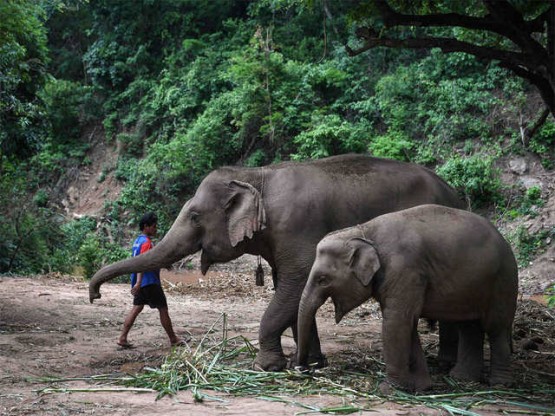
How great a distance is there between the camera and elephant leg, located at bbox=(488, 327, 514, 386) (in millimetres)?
6562

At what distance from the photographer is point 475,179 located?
18844 mm

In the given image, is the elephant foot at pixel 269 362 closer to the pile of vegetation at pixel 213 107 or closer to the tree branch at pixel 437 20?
the tree branch at pixel 437 20

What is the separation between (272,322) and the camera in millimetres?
7105

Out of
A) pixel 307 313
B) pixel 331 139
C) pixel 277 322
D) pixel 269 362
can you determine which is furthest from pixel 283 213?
pixel 331 139

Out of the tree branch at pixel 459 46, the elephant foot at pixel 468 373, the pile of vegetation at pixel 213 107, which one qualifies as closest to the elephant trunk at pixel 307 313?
the elephant foot at pixel 468 373

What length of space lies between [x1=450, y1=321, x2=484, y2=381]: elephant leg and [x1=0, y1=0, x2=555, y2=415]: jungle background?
8.9 inches

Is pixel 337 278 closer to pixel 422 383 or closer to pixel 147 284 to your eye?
pixel 422 383

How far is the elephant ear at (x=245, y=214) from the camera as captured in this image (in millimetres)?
7141

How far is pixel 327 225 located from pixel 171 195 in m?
18.3

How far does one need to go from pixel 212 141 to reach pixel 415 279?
19.3 metres

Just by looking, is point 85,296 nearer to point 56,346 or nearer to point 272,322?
point 56,346

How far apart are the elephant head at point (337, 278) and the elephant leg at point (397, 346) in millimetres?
315

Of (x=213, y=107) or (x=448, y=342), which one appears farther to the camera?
(x=213, y=107)

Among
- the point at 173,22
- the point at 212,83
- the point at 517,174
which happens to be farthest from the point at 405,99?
the point at 173,22
